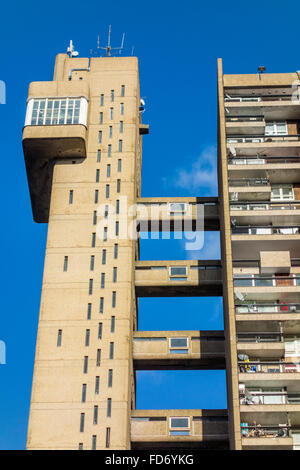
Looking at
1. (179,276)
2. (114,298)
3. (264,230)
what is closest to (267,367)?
(264,230)

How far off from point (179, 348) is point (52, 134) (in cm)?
2438

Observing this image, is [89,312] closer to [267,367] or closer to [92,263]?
[92,263]

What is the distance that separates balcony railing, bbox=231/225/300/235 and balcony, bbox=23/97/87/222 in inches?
693

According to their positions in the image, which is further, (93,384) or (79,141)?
(79,141)

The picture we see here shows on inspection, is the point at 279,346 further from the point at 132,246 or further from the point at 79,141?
the point at 79,141

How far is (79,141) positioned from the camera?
7088cm

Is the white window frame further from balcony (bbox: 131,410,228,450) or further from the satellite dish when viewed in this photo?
balcony (bbox: 131,410,228,450)

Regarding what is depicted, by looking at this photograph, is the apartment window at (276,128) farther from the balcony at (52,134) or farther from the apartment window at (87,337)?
the apartment window at (87,337)

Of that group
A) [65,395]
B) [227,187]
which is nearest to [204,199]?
[227,187]

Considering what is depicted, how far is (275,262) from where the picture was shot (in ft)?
212

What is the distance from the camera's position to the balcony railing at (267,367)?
2324 inches

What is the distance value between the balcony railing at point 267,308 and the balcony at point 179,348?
5533 mm
